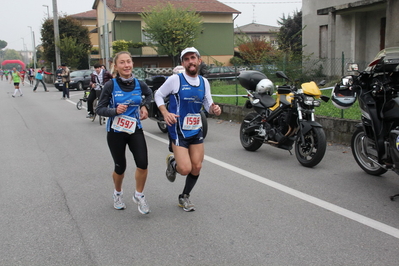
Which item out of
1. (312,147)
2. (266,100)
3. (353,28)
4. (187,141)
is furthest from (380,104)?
(353,28)

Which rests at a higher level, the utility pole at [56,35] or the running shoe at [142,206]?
the utility pole at [56,35]

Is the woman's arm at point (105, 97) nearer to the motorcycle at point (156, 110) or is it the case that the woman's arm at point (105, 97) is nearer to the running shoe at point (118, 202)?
the running shoe at point (118, 202)

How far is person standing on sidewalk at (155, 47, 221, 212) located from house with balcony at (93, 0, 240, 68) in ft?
137

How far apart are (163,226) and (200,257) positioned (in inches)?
34.0

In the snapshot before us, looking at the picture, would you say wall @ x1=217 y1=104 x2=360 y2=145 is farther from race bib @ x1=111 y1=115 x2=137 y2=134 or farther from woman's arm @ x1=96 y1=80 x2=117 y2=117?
woman's arm @ x1=96 y1=80 x2=117 y2=117

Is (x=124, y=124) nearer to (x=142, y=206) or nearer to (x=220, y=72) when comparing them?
(x=142, y=206)

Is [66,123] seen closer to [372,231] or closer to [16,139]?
[16,139]

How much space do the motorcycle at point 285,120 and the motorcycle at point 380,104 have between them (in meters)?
0.82

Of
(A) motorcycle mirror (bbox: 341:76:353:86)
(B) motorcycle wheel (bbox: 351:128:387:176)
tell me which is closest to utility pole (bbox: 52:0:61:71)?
(A) motorcycle mirror (bbox: 341:76:353:86)

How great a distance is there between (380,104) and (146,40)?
4295 centimetres

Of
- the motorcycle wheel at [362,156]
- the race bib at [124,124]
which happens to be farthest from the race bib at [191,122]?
the motorcycle wheel at [362,156]

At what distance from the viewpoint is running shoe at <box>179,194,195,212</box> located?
200 inches

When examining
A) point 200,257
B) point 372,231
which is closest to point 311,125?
point 372,231

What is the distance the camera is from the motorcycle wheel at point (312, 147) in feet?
22.3
